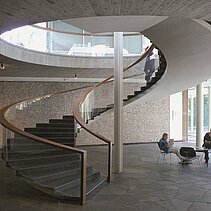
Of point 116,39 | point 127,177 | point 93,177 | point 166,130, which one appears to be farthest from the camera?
point 166,130

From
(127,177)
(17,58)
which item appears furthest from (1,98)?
(127,177)

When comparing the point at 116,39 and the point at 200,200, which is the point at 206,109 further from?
the point at 200,200

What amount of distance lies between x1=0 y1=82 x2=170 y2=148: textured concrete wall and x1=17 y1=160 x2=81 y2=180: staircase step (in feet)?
11.1

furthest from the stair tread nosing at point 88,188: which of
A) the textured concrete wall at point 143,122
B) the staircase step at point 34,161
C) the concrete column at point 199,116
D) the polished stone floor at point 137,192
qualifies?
the textured concrete wall at point 143,122

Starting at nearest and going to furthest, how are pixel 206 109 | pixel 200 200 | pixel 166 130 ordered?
pixel 200 200
pixel 166 130
pixel 206 109

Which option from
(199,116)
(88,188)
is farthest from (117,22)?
(199,116)

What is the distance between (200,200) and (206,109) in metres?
12.6

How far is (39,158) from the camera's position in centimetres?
641

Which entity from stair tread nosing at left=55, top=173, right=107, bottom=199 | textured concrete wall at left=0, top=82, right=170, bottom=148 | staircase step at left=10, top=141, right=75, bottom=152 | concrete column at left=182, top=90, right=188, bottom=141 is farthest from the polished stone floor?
concrete column at left=182, top=90, right=188, bottom=141

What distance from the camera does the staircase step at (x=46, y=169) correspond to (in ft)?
19.9

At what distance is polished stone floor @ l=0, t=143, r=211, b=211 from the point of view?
5.50 m

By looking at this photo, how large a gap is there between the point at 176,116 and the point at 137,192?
1136 cm

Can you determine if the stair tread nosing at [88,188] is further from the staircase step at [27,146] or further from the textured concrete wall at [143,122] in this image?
the textured concrete wall at [143,122]

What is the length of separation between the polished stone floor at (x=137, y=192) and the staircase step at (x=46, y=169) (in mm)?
420
